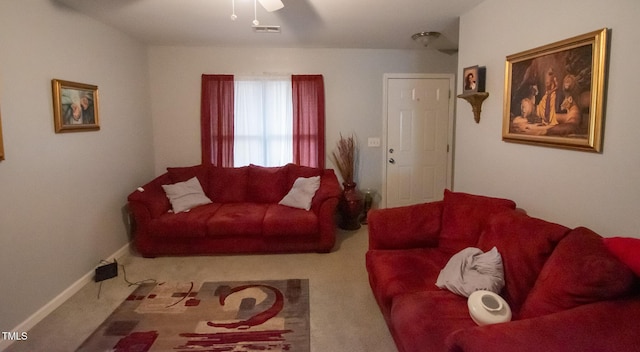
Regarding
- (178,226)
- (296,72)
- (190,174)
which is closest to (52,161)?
(178,226)

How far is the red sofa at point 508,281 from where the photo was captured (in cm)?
121

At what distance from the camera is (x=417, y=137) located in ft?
15.4

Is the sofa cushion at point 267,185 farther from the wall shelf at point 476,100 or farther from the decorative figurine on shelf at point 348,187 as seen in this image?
the wall shelf at point 476,100

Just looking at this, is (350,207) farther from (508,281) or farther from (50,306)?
(50,306)

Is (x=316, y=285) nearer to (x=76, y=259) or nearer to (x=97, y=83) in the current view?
(x=76, y=259)

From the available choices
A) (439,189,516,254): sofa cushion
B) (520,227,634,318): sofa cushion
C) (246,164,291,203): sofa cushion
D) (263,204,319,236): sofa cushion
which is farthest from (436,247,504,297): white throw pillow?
(246,164,291,203): sofa cushion

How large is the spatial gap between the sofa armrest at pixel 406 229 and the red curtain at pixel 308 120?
2094 millimetres

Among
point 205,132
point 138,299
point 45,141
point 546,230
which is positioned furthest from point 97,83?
point 546,230

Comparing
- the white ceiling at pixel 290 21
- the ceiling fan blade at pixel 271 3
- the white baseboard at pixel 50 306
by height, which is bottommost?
the white baseboard at pixel 50 306

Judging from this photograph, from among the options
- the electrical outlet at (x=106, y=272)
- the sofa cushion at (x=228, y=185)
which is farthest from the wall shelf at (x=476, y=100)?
the electrical outlet at (x=106, y=272)

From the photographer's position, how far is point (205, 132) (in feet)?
14.8

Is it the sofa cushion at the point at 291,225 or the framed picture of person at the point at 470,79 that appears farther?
the sofa cushion at the point at 291,225

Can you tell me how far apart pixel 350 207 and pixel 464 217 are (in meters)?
2.04

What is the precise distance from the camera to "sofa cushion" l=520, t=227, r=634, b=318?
1.37 m
